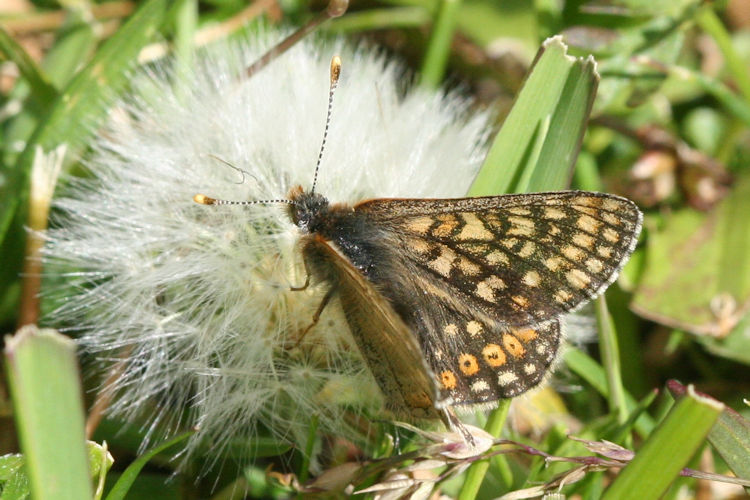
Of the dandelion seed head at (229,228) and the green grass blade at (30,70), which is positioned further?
the green grass blade at (30,70)

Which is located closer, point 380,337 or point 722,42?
point 380,337

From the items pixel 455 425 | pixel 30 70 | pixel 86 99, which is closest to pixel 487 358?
pixel 455 425

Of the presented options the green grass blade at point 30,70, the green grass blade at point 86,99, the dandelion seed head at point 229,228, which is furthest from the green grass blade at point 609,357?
the green grass blade at point 30,70

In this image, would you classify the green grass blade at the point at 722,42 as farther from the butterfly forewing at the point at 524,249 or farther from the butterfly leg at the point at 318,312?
the butterfly leg at the point at 318,312

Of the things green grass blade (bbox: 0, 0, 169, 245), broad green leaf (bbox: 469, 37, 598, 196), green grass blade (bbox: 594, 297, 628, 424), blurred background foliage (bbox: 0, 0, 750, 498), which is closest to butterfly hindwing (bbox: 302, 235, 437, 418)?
blurred background foliage (bbox: 0, 0, 750, 498)

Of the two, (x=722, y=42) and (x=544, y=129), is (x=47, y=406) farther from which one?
(x=722, y=42)

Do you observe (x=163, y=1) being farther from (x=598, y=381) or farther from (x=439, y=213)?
(x=598, y=381)
